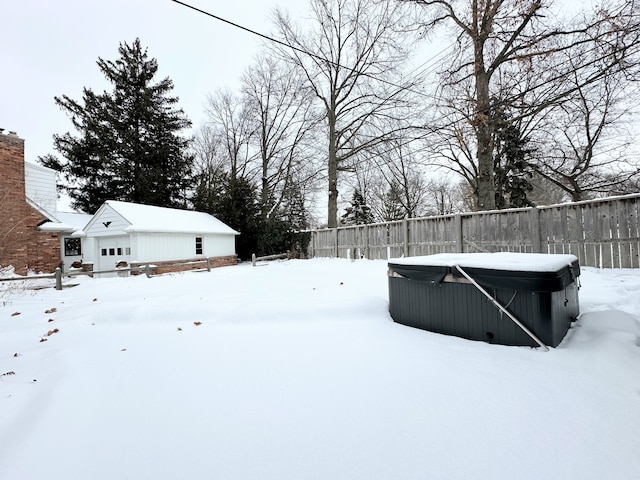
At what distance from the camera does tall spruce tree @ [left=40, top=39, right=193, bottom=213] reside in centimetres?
2117

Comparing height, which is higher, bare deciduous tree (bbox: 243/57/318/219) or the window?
bare deciduous tree (bbox: 243/57/318/219)

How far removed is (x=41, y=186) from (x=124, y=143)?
778 centimetres

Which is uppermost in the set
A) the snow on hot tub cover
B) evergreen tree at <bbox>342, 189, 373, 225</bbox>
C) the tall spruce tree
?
the tall spruce tree

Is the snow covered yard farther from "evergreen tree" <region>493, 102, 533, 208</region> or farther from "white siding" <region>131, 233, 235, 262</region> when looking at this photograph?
"evergreen tree" <region>493, 102, 533, 208</region>

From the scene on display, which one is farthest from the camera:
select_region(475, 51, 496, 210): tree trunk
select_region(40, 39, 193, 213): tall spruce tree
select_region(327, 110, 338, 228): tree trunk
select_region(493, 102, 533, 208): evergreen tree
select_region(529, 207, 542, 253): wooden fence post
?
select_region(40, 39, 193, 213): tall spruce tree

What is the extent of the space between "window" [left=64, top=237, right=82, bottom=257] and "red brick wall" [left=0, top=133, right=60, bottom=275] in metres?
4.03

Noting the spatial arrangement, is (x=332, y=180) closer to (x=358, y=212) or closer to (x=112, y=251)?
(x=112, y=251)

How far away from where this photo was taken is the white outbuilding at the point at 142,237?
12930 millimetres

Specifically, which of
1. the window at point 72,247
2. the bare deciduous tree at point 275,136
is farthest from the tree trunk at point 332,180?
the window at point 72,247

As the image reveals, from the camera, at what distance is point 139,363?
113 inches

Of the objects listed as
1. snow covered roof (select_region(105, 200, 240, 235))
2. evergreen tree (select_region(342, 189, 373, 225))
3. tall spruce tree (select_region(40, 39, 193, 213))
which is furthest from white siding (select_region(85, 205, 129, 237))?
evergreen tree (select_region(342, 189, 373, 225))

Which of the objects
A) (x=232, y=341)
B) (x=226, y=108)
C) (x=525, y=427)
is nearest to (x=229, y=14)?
(x=232, y=341)

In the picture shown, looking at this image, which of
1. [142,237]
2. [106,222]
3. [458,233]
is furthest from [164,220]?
[458,233]

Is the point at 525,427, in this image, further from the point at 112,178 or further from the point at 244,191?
the point at 112,178
